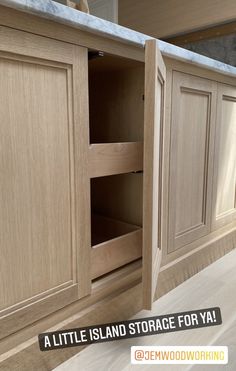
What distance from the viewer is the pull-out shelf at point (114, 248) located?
0.90 metres

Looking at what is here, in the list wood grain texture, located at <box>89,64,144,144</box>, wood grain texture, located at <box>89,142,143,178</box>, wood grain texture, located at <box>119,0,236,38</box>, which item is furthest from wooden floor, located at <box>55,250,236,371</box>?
wood grain texture, located at <box>119,0,236,38</box>

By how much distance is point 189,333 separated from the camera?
0.94 m

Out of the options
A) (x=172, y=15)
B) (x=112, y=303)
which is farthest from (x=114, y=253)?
(x=172, y=15)

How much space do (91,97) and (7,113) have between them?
2.24ft

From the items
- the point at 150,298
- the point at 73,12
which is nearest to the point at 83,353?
the point at 150,298

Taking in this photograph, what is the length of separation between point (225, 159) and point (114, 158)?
0.75 m

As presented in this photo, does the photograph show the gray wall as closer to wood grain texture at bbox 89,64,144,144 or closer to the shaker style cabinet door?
wood grain texture at bbox 89,64,144,144

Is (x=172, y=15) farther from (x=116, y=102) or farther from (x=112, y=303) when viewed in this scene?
(x=112, y=303)

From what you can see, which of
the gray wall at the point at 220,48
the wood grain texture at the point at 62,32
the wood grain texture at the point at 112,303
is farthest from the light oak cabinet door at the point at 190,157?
the gray wall at the point at 220,48

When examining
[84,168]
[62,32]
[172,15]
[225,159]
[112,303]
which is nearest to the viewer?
[62,32]

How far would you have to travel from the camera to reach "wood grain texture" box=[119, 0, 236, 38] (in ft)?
5.71

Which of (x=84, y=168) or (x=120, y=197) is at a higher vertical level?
(x=84, y=168)

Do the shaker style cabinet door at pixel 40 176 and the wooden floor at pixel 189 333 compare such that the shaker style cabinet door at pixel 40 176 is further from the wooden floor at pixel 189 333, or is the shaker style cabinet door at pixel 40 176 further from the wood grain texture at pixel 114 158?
the wooden floor at pixel 189 333

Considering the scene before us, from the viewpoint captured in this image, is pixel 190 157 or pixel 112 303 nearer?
pixel 112 303
